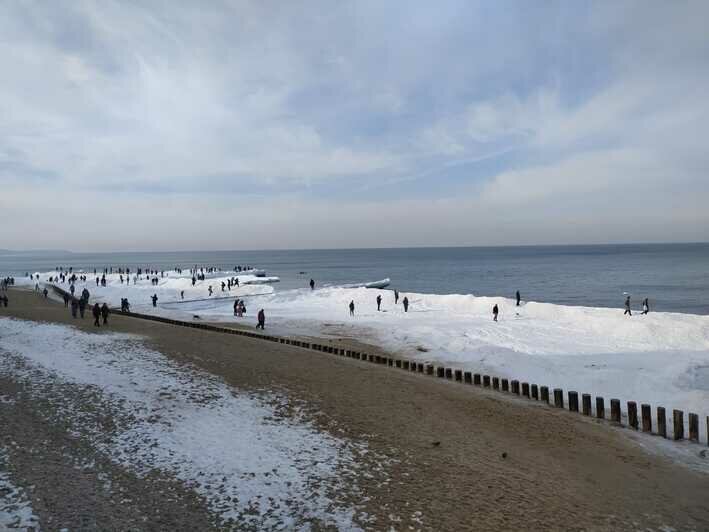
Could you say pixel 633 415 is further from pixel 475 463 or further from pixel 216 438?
pixel 216 438

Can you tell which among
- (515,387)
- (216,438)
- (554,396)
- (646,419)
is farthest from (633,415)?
(216,438)

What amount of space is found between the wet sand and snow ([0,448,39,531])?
0.22 metres

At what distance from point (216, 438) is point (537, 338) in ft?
75.7

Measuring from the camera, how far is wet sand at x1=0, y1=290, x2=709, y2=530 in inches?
319

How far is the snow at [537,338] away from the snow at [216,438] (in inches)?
432

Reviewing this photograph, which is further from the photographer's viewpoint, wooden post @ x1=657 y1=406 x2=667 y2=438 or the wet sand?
wooden post @ x1=657 y1=406 x2=667 y2=438

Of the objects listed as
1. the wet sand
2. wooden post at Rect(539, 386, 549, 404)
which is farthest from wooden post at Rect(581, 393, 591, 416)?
wooden post at Rect(539, 386, 549, 404)

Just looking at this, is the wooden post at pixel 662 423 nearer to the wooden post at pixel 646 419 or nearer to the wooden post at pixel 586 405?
the wooden post at pixel 646 419

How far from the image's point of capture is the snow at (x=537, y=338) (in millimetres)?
19078

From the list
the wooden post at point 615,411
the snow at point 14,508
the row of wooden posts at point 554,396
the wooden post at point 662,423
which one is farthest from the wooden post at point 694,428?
the snow at point 14,508

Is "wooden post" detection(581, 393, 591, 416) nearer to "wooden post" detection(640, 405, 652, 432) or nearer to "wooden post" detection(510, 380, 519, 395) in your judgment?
"wooden post" detection(640, 405, 652, 432)

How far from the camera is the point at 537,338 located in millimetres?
29000

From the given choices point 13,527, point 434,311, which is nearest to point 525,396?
point 13,527

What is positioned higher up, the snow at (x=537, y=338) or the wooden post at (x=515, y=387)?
the wooden post at (x=515, y=387)
